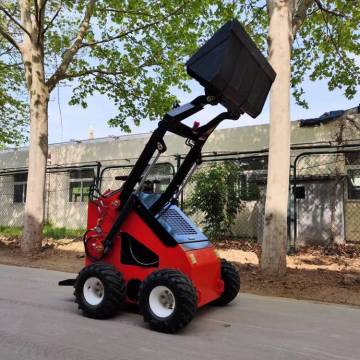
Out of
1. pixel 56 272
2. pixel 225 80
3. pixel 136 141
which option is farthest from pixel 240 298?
pixel 136 141

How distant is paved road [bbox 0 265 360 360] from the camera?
4.46 metres

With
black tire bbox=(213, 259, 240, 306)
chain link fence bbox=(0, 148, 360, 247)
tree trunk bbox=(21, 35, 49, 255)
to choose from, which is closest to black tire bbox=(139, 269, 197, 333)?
black tire bbox=(213, 259, 240, 306)

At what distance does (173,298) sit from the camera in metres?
5.09

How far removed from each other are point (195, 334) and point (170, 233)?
1.23m

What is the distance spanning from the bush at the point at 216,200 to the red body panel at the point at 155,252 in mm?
7716

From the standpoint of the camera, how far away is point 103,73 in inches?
557

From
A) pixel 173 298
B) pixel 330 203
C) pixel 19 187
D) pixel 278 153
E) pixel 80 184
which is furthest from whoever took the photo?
pixel 19 187

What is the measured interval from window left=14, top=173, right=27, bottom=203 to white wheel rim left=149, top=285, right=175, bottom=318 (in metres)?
18.7

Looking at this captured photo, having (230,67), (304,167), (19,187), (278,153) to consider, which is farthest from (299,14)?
(19,187)

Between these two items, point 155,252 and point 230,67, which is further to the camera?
point 155,252

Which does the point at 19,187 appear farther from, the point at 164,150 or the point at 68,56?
the point at 164,150

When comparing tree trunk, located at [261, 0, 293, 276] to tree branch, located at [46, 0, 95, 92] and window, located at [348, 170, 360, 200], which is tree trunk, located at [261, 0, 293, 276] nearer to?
tree branch, located at [46, 0, 95, 92]

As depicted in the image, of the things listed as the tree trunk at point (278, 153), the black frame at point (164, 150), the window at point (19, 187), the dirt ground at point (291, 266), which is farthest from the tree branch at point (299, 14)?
the window at point (19, 187)

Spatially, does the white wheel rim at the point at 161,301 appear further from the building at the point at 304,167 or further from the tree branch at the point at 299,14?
the building at the point at 304,167
